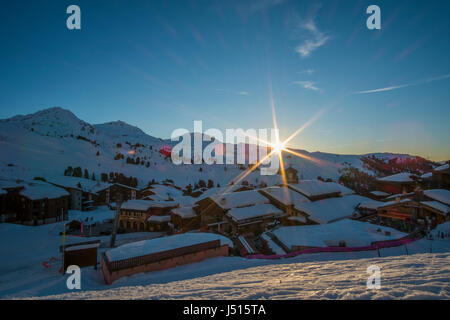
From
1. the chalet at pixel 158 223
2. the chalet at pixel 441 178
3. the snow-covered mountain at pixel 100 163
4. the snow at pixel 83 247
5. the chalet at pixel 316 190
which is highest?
the snow-covered mountain at pixel 100 163

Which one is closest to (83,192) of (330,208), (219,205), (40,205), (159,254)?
(40,205)

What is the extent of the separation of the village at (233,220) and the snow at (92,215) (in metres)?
0.21

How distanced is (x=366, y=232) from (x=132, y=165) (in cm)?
10715

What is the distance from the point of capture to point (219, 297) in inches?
245

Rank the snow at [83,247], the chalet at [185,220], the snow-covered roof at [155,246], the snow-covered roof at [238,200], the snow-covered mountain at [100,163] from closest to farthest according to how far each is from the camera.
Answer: the snow-covered roof at [155,246]
the snow at [83,247]
the snow-covered roof at [238,200]
the chalet at [185,220]
the snow-covered mountain at [100,163]

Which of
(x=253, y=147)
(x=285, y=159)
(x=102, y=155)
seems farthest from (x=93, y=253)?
(x=253, y=147)

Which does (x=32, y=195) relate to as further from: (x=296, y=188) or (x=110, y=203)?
(x=296, y=188)

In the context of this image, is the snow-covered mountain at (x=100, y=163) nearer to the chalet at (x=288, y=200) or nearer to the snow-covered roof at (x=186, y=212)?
the chalet at (x=288, y=200)

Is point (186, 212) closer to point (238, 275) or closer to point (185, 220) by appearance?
point (185, 220)

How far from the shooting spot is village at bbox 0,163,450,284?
61.2ft

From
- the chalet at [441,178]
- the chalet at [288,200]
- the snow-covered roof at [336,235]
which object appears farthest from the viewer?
the chalet at [441,178]

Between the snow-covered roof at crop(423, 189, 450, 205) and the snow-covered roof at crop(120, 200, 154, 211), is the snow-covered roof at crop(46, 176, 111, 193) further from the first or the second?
the snow-covered roof at crop(423, 189, 450, 205)

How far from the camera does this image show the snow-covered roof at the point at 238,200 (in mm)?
35281

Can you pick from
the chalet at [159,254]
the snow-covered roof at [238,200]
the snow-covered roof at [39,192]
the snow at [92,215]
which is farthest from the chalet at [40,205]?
the chalet at [159,254]
